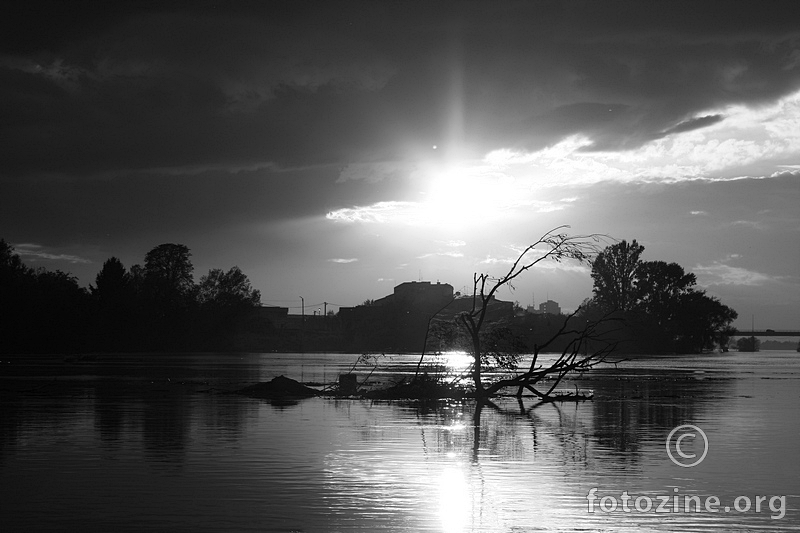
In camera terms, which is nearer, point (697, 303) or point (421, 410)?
point (421, 410)

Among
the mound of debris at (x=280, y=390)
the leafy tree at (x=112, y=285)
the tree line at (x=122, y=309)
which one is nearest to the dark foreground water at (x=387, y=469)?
the mound of debris at (x=280, y=390)

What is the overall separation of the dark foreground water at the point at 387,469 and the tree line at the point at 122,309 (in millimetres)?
102354

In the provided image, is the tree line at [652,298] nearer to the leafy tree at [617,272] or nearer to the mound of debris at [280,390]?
the leafy tree at [617,272]

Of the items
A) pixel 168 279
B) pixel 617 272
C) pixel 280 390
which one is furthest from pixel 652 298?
pixel 280 390

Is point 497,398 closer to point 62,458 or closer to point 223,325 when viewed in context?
point 62,458

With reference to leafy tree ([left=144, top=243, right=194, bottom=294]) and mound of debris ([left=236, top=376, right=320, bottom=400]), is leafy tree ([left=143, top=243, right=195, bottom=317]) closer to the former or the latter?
leafy tree ([left=144, top=243, right=194, bottom=294])

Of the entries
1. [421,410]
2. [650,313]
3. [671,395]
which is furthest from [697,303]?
[421,410]

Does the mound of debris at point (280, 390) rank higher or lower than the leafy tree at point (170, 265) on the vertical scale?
lower

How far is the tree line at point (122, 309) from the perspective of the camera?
410ft

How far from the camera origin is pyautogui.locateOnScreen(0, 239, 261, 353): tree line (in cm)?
12500

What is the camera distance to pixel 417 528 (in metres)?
12.1

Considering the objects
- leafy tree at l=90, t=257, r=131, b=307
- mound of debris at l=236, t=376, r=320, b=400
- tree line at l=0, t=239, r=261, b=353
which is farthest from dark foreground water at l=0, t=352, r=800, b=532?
leafy tree at l=90, t=257, r=131, b=307

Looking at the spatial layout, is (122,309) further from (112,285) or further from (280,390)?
(280,390)

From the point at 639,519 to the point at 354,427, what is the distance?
13402 mm
